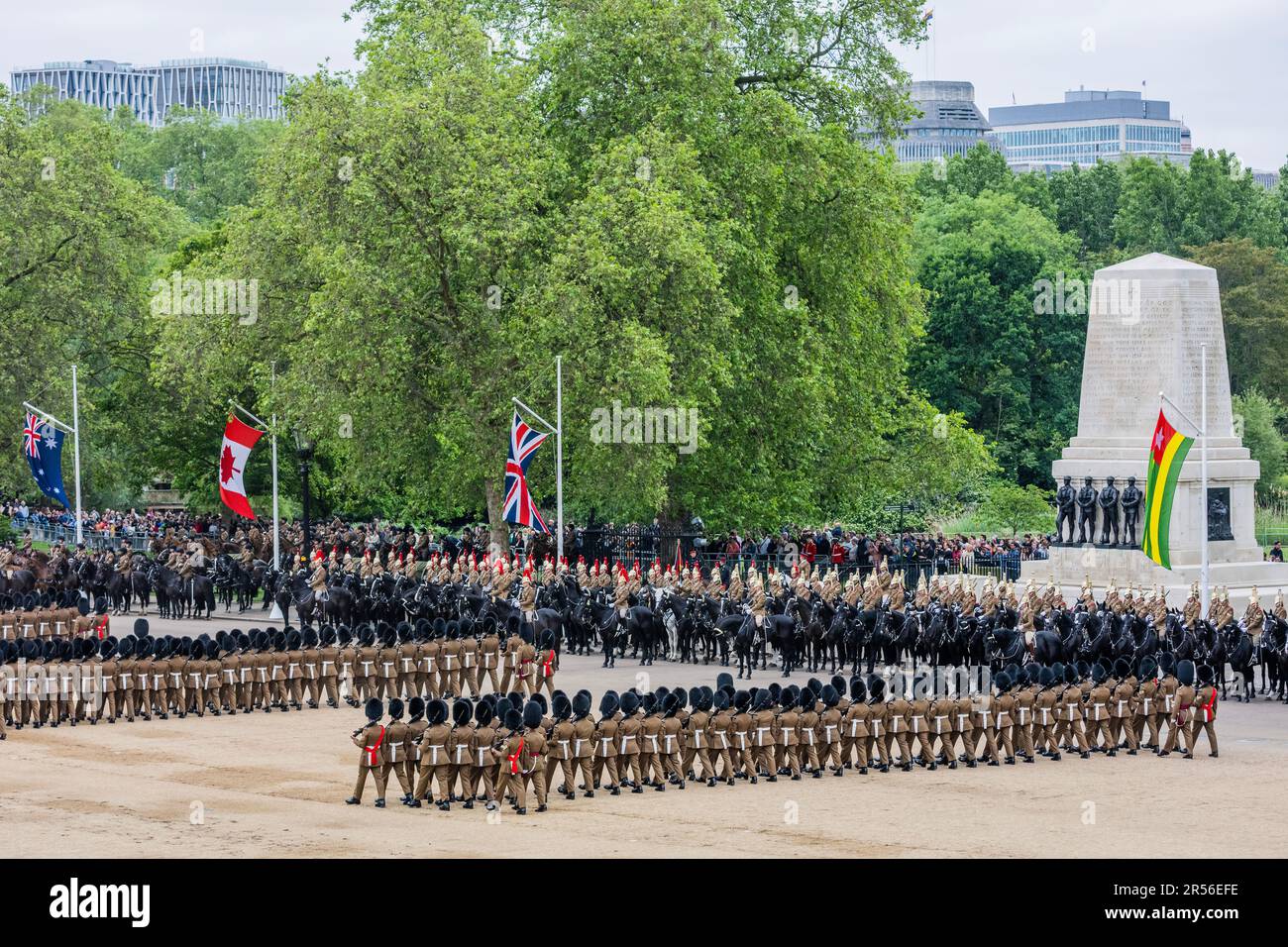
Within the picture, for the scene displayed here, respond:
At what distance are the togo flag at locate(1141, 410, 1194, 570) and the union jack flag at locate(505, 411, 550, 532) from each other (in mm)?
12330

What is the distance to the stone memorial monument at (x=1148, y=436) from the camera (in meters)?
41.3

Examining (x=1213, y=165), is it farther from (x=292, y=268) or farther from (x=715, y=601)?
(x=715, y=601)

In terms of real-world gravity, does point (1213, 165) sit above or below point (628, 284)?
above

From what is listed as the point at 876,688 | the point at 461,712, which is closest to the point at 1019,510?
the point at 876,688

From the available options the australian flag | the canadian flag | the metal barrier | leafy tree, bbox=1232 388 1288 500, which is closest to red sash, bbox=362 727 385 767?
the canadian flag

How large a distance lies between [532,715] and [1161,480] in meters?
17.9

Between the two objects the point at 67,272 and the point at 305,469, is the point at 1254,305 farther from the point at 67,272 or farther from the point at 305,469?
the point at 305,469

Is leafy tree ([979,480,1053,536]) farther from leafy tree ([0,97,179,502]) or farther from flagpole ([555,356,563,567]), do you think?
leafy tree ([0,97,179,502])

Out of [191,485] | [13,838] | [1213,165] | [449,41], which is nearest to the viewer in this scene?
[13,838]

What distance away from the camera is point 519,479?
135 ft

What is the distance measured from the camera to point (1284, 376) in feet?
247

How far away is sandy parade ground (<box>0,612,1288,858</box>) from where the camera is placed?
1900cm

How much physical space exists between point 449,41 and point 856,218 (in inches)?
409
